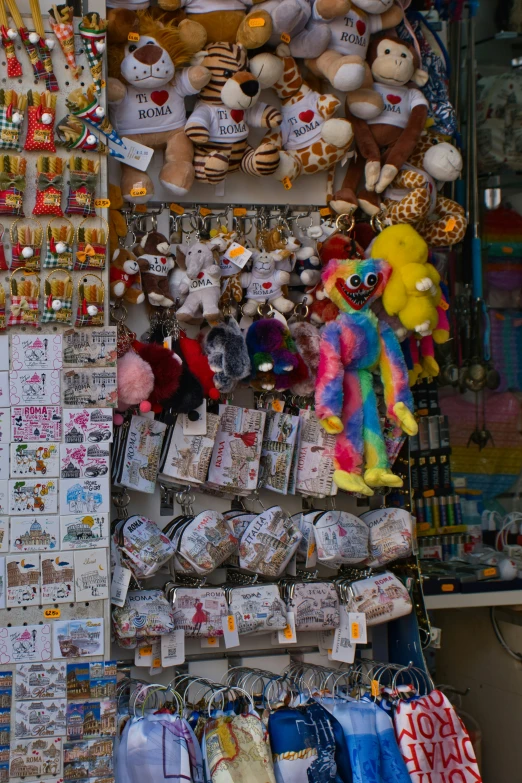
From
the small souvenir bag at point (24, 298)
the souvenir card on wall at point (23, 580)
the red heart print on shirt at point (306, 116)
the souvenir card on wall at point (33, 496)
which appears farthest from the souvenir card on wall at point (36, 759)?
the red heart print on shirt at point (306, 116)

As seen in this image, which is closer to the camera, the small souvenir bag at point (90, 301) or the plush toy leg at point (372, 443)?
the small souvenir bag at point (90, 301)

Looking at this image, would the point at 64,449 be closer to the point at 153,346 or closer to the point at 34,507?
the point at 34,507

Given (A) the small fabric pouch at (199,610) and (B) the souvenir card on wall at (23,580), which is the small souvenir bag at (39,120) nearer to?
(B) the souvenir card on wall at (23,580)

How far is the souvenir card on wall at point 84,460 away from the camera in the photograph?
7.32 ft

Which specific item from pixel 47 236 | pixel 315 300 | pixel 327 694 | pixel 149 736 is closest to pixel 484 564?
pixel 327 694

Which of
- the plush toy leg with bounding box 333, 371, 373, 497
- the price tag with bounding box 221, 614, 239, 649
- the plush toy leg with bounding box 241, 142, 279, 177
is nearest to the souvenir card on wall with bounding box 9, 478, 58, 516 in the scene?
the price tag with bounding box 221, 614, 239, 649

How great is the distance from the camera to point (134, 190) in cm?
247

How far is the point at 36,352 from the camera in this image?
2.23m

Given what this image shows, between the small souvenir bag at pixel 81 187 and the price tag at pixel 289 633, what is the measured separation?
1283 mm

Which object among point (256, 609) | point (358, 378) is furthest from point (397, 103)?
point (256, 609)

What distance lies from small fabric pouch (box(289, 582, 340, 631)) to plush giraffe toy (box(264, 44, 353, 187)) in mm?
1237

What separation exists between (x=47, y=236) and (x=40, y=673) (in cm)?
113

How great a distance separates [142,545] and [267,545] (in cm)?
37

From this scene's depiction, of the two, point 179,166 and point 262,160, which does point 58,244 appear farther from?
point 262,160
